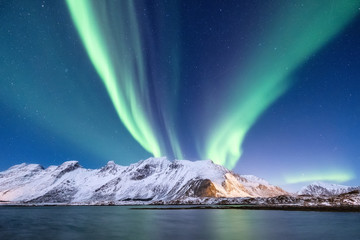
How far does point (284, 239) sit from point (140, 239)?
17199 millimetres

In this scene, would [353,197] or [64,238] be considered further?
[353,197]

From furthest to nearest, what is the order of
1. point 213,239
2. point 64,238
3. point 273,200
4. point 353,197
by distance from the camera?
1. point 273,200
2. point 353,197
3. point 64,238
4. point 213,239

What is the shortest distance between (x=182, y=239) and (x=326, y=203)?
11742 cm

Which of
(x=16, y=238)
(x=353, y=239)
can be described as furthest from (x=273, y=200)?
(x=16, y=238)

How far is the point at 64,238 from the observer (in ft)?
113

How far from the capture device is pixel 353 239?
102ft

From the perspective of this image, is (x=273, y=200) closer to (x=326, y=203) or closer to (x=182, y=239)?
(x=326, y=203)

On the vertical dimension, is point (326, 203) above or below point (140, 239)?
above

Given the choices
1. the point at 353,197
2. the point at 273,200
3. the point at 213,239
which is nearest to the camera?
the point at 213,239

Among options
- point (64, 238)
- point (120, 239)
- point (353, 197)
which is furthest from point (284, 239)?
point (353, 197)

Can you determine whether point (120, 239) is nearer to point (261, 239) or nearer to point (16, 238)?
point (16, 238)

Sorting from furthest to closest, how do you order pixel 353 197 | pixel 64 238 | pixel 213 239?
pixel 353 197, pixel 64 238, pixel 213 239

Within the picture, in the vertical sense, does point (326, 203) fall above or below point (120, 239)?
above

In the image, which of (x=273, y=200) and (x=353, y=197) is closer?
(x=353, y=197)
